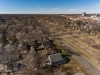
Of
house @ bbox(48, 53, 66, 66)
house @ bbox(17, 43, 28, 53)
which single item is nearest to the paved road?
house @ bbox(48, 53, 66, 66)

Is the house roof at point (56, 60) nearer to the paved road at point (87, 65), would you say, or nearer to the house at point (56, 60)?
the house at point (56, 60)

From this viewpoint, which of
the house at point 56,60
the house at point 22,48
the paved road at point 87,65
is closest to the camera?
the paved road at point 87,65

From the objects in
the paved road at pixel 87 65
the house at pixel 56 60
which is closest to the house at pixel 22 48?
the house at pixel 56 60

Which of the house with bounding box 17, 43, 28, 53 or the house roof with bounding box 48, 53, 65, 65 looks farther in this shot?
the house with bounding box 17, 43, 28, 53

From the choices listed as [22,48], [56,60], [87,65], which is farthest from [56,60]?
[22,48]

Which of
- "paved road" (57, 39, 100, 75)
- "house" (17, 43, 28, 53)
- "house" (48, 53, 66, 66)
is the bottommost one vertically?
"paved road" (57, 39, 100, 75)

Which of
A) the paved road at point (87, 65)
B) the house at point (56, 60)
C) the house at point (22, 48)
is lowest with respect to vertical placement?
the paved road at point (87, 65)

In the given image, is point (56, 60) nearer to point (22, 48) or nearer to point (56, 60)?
point (56, 60)

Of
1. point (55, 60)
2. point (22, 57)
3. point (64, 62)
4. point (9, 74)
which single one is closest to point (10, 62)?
point (9, 74)

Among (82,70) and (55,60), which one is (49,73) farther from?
(82,70)

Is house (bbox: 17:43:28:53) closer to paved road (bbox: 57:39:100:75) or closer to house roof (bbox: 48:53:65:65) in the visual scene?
house roof (bbox: 48:53:65:65)

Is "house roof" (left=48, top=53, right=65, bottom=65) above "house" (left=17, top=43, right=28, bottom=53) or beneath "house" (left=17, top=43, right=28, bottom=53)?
beneath

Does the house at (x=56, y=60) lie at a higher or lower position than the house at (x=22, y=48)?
lower
